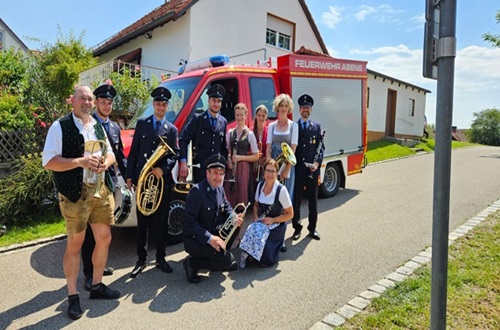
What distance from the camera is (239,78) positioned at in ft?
20.1

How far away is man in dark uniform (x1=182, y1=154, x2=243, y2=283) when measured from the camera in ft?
13.3

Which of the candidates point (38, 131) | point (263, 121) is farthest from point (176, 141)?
point (38, 131)

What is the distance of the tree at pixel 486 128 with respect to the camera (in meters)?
46.8

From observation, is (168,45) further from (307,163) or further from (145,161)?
(145,161)

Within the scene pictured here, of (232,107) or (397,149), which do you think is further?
(397,149)

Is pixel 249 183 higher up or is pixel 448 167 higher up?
pixel 448 167

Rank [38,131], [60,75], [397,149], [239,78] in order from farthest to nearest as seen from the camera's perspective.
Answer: [397,149] → [60,75] → [38,131] → [239,78]

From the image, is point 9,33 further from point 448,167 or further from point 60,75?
point 448,167

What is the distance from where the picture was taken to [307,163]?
5.48 metres

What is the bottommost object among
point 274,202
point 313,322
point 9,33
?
point 313,322

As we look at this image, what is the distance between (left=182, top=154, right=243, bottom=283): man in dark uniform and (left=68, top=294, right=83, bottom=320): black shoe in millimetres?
1142

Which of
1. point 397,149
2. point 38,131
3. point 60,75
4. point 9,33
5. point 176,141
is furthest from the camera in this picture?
point 9,33

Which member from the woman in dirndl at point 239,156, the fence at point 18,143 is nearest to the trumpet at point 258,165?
the woman in dirndl at point 239,156

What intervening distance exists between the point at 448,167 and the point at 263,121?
355cm
